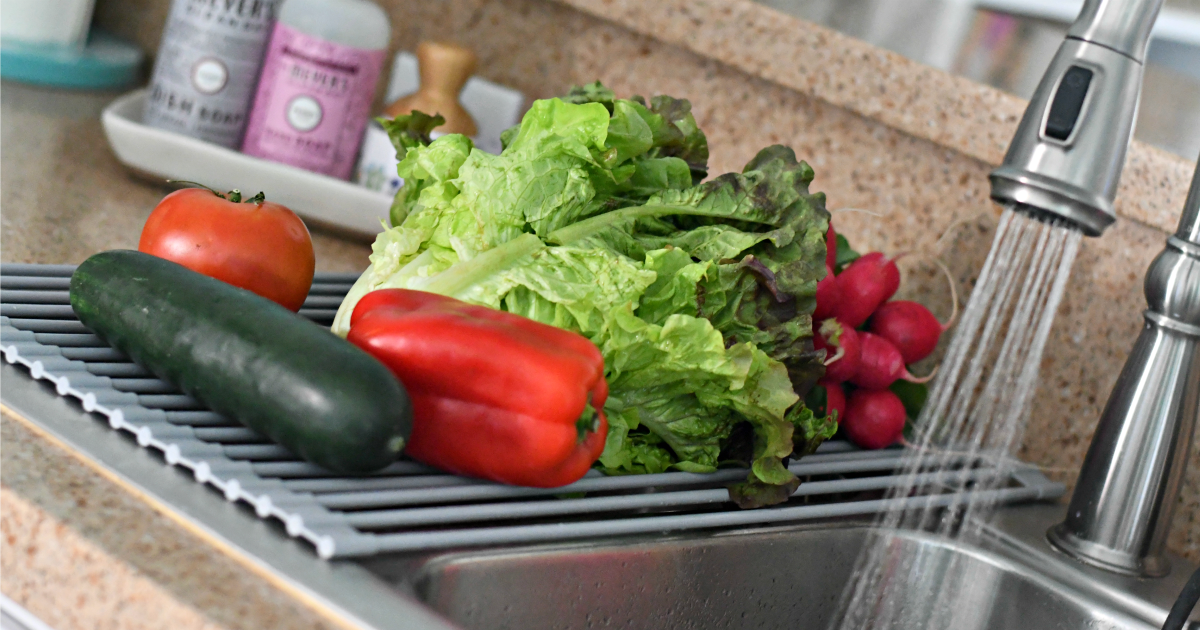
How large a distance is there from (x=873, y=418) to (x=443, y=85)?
661 mm

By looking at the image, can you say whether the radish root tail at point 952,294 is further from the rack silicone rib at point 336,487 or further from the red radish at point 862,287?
the rack silicone rib at point 336,487

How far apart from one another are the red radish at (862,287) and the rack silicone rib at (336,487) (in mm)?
194

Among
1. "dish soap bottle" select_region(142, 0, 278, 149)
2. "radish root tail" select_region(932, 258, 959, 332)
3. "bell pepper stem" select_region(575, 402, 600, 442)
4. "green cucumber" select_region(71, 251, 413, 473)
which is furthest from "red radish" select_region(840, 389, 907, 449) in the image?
"dish soap bottle" select_region(142, 0, 278, 149)

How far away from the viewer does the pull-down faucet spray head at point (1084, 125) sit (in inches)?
28.7

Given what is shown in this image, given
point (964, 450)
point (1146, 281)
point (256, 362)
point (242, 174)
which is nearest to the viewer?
point (256, 362)

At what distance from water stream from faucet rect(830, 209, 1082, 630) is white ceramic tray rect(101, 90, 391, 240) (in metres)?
0.64

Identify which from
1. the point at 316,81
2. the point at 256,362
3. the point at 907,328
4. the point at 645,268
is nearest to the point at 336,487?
the point at 256,362

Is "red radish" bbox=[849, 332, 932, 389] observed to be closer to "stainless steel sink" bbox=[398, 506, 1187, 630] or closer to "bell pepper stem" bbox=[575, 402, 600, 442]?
"stainless steel sink" bbox=[398, 506, 1187, 630]

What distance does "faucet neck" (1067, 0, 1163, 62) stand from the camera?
75 cm

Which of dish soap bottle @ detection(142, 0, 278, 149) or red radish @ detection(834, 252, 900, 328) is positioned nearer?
red radish @ detection(834, 252, 900, 328)

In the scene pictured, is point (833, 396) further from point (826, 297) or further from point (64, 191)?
point (64, 191)

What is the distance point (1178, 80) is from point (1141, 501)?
0.84 metres

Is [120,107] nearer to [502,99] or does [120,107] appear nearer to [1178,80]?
[502,99]

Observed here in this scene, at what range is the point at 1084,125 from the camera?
2.42 feet
